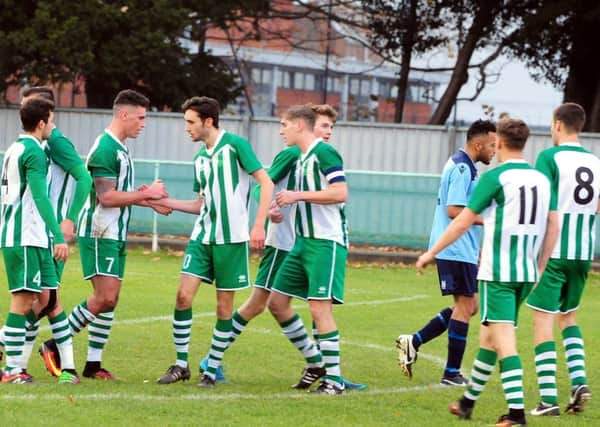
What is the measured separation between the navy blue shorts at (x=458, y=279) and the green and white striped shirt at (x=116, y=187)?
2.56 m

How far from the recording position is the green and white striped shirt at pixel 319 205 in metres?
9.60

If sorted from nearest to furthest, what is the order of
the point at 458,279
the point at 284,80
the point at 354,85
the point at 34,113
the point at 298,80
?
the point at 34,113, the point at 458,279, the point at 284,80, the point at 298,80, the point at 354,85

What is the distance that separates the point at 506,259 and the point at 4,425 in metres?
3.25

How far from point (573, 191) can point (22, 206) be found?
388 centimetres

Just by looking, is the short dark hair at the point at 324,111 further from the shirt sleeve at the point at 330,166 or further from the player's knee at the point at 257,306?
the player's knee at the point at 257,306

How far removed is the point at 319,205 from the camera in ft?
31.7

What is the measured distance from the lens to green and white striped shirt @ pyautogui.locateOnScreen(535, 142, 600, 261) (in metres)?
9.13

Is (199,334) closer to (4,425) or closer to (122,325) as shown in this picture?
(122,325)

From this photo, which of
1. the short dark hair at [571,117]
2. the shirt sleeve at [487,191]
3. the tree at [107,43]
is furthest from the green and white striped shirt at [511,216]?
the tree at [107,43]

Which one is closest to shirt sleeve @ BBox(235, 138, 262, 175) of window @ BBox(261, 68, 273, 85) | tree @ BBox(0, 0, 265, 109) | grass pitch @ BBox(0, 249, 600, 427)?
grass pitch @ BBox(0, 249, 600, 427)

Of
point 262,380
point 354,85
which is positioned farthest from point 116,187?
point 354,85

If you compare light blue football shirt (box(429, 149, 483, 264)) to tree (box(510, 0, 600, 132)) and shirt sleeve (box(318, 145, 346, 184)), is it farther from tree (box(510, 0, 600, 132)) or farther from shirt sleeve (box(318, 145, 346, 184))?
tree (box(510, 0, 600, 132))

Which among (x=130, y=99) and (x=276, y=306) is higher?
(x=130, y=99)

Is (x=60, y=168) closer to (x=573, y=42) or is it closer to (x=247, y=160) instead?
(x=247, y=160)
